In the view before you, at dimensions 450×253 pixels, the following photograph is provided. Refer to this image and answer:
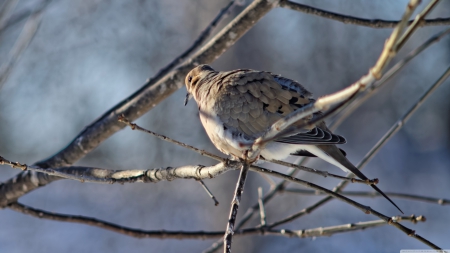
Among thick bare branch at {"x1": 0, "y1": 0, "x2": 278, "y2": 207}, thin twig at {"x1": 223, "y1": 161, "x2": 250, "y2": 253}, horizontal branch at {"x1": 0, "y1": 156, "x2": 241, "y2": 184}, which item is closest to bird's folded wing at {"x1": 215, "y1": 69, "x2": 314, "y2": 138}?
thick bare branch at {"x1": 0, "y1": 0, "x2": 278, "y2": 207}

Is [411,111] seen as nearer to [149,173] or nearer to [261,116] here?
[261,116]

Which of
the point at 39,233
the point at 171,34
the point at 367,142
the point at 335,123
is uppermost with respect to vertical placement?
the point at 171,34

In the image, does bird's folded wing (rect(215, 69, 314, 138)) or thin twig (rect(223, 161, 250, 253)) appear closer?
thin twig (rect(223, 161, 250, 253))

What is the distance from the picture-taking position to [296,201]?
694 cm

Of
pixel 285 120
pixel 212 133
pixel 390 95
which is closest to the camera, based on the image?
pixel 285 120

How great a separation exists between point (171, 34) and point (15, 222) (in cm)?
392

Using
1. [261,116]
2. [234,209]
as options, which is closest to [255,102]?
[261,116]

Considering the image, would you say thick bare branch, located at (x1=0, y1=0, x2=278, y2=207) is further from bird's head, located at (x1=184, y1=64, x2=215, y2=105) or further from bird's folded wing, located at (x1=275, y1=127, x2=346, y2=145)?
bird's folded wing, located at (x1=275, y1=127, x2=346, y2=145)

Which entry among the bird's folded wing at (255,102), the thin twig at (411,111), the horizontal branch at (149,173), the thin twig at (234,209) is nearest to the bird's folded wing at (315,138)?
the bird's folded wing at (255,102)

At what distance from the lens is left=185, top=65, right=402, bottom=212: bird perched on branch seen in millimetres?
2459

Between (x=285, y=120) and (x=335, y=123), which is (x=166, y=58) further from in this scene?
(x=285, y=120)

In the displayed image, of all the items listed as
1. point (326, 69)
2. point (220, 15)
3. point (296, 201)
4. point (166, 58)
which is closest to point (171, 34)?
point (166, 58)

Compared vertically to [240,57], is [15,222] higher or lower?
lower

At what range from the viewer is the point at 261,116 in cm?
254
